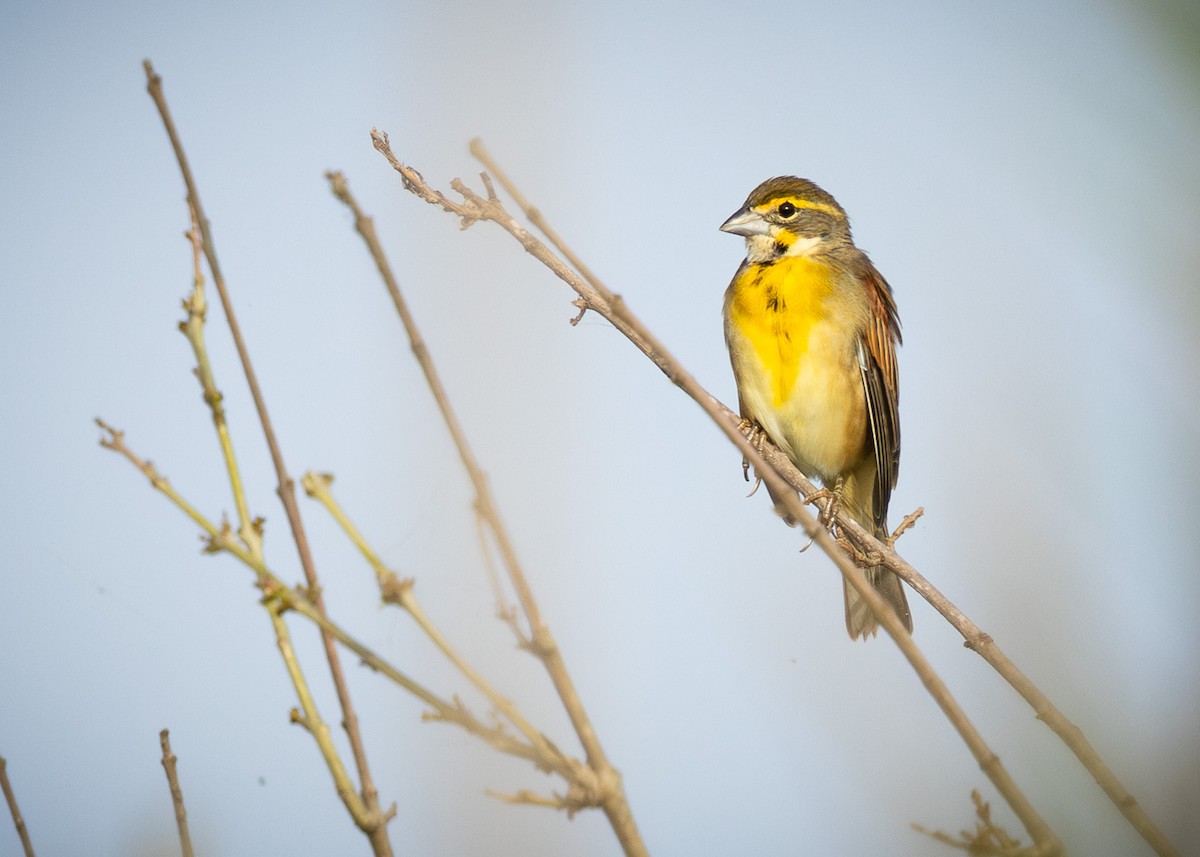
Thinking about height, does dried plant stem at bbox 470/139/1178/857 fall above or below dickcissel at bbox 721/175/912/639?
below

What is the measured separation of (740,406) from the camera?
16.3ft

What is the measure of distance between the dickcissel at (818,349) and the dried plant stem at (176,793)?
3164 millimetres

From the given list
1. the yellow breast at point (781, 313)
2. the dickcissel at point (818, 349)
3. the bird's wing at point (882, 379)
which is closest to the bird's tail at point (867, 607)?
the dickcissel at point (818, 349)

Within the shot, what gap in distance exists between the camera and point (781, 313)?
4.50 metres

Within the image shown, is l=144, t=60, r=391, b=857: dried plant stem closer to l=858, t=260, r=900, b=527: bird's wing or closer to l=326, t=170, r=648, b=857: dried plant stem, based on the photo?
l=326, t=170, r=648, b=857: dried plant stem

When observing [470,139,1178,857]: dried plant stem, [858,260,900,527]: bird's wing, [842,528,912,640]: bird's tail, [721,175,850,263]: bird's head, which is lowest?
[470,139,1178,857]: dried plant stem

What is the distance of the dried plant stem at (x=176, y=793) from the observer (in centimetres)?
144

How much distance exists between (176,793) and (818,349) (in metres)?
3.44

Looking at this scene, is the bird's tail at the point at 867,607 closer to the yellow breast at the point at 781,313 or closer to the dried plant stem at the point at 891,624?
the yellow breast at the point at 781,313

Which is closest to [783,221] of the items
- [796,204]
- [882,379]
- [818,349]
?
[796,204]

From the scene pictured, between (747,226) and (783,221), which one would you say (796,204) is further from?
(747,226)

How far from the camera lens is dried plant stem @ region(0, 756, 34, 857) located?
1.42m

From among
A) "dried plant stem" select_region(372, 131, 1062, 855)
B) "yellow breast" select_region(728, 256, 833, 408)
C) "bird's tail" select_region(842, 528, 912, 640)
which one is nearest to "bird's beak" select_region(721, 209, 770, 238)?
"yellow breast" select_region(728, 256, 833, 408)

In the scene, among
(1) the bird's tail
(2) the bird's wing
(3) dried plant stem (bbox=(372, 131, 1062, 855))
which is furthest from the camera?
(2) the bird's wing
